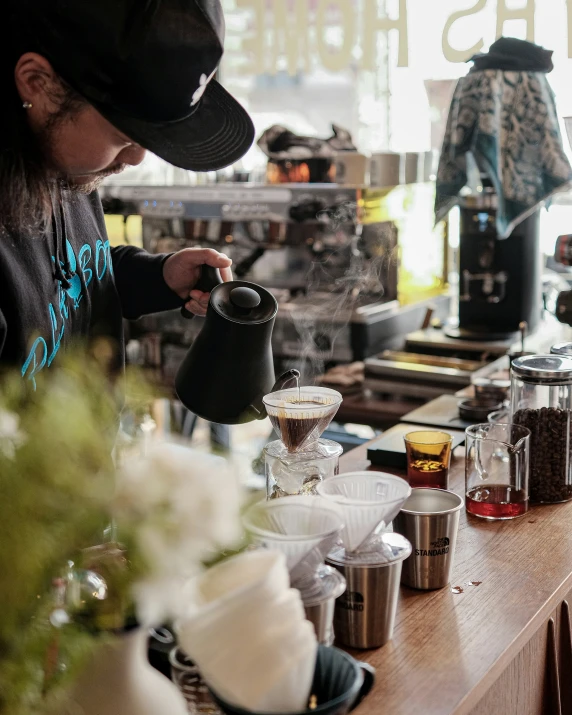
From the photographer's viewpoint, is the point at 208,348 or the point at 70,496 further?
the point at 208,348

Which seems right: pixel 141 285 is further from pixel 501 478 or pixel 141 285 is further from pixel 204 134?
pixel 501 478

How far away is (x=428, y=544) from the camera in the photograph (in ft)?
4.66

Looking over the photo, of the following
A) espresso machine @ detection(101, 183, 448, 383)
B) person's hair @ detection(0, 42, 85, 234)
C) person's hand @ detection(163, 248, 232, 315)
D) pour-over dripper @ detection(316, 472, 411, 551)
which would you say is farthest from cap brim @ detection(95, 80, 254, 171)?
espresso machine @ detection(101, 183, 448, 383)

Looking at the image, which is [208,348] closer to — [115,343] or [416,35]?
[115,343]

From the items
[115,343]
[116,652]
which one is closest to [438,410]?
[115,343]

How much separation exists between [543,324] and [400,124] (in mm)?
1978

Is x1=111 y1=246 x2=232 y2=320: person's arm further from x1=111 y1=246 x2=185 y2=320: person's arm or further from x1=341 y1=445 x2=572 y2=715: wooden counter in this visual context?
x1=341 y1=445 x2=572 y2=715: wooden counter

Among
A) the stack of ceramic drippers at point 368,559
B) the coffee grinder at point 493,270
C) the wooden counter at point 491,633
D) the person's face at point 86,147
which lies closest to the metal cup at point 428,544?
the wooden counter at point 491,633

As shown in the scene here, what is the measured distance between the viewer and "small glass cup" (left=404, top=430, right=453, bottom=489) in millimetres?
1868

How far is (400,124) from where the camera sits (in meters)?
5.36

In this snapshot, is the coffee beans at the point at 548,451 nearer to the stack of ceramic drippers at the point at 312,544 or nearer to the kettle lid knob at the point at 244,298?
the kettle lid knob at the point at 244,298

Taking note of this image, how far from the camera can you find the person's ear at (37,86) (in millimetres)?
1324

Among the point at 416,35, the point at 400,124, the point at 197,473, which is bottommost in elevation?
the point at 197,473

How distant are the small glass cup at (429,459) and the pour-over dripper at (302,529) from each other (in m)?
0.79
